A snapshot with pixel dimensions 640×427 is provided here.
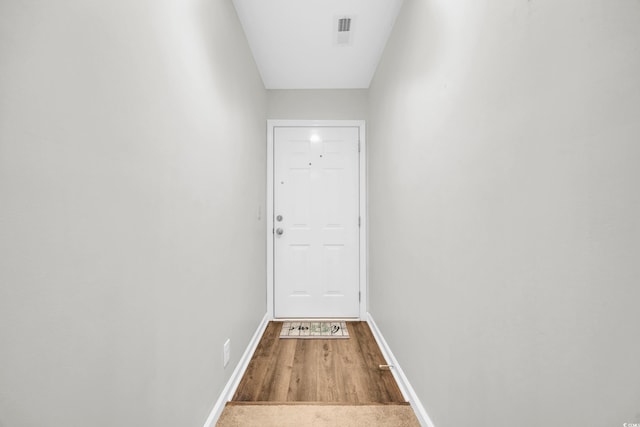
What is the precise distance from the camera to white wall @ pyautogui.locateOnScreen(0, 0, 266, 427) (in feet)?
1.80

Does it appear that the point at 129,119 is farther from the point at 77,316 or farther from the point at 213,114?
the point at 213,114

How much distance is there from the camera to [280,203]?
10.1ft

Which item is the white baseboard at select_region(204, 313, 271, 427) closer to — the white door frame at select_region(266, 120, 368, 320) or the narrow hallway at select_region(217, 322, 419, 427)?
the narrow hallway at select_region(217, 322, 419, 427)

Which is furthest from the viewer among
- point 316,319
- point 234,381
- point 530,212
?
point 316,319

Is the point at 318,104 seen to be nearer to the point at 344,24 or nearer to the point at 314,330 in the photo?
the point at 344,24

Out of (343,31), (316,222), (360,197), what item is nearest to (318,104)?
(343,31)

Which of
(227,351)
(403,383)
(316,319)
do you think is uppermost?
(227,351)

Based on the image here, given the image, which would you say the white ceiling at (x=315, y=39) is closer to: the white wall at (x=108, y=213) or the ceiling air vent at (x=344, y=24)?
the ceiling air vent at (x=344, y=24)

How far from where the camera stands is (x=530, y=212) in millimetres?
756

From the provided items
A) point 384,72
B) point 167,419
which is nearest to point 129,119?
point 167,419

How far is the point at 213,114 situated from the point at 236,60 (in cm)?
65

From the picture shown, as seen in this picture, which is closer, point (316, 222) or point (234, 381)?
point (234, 381)

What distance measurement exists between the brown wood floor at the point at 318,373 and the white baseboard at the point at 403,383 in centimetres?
4

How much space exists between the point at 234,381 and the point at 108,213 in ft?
4.88
